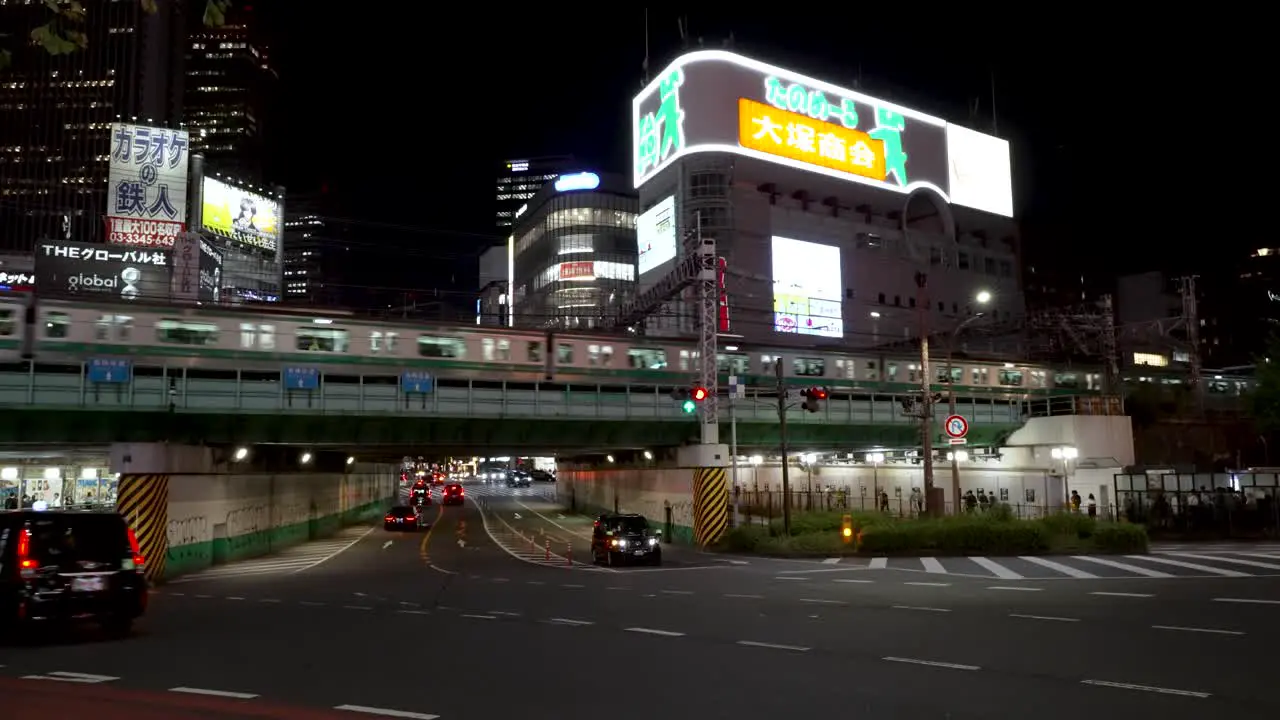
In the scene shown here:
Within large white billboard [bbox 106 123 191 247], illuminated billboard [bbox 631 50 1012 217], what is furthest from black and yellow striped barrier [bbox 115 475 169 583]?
illuminated billboard [bbox 631 50 1012 217]

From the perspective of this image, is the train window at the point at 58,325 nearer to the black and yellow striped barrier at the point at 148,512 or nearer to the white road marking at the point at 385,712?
the black and yellow striped barrier at the point at 148,512

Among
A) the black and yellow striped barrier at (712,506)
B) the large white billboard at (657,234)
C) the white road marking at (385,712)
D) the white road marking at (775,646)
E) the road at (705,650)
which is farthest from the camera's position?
the large white billboard at (657,234)

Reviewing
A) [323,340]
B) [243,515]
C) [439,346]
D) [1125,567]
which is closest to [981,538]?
[1125,567]

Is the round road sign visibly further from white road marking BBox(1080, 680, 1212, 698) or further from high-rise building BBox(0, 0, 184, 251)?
high-rise building BBox(0, 0, 184, 251)

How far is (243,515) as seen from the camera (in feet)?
114

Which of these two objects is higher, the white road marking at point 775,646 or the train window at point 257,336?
the train window at point 257,336

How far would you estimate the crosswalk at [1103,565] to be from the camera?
70.0 feet

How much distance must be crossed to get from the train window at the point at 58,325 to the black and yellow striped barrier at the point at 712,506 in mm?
22622

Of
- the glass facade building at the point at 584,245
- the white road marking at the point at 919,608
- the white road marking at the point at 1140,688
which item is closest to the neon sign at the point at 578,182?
the glass facade building at the point at 584,245

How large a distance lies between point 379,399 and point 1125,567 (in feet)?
77.2

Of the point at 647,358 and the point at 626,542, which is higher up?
the point at 647,358

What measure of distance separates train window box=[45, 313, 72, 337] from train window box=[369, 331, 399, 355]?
9.70 meters

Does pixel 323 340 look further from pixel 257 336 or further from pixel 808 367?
pixel 808 367

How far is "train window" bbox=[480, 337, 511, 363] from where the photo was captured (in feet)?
120
